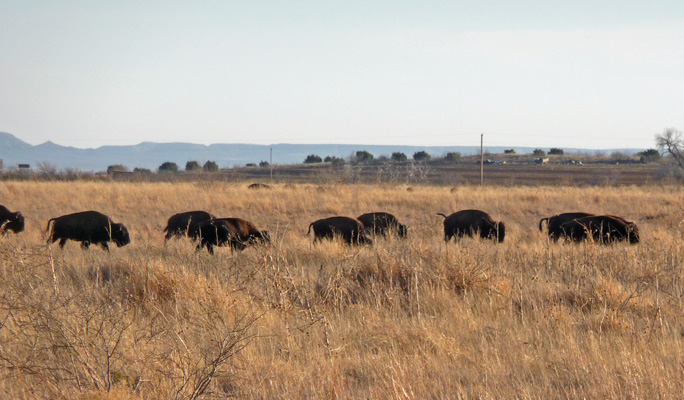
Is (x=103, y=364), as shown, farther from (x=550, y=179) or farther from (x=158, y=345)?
(x=550, y=179)

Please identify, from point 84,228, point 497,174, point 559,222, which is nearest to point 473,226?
point 559,222

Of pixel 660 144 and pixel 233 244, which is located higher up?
pixel 660 144

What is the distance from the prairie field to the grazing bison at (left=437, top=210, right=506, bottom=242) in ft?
14.9

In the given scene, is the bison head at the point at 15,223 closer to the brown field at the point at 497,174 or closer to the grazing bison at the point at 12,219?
the grazing bison at the point at 12,219

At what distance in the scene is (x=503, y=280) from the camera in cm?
713

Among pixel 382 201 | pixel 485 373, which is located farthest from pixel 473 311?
pixel 382 201

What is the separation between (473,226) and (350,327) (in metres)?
8.92

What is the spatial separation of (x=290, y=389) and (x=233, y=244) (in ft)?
24.6

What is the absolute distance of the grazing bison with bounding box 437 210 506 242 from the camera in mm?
13825

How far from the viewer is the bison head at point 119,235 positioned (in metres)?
12.3

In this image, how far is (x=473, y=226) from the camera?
13961mm

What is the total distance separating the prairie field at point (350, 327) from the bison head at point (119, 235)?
2539 mm

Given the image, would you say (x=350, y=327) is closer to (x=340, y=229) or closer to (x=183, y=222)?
(x=340, y=229)

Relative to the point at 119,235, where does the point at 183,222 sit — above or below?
above
